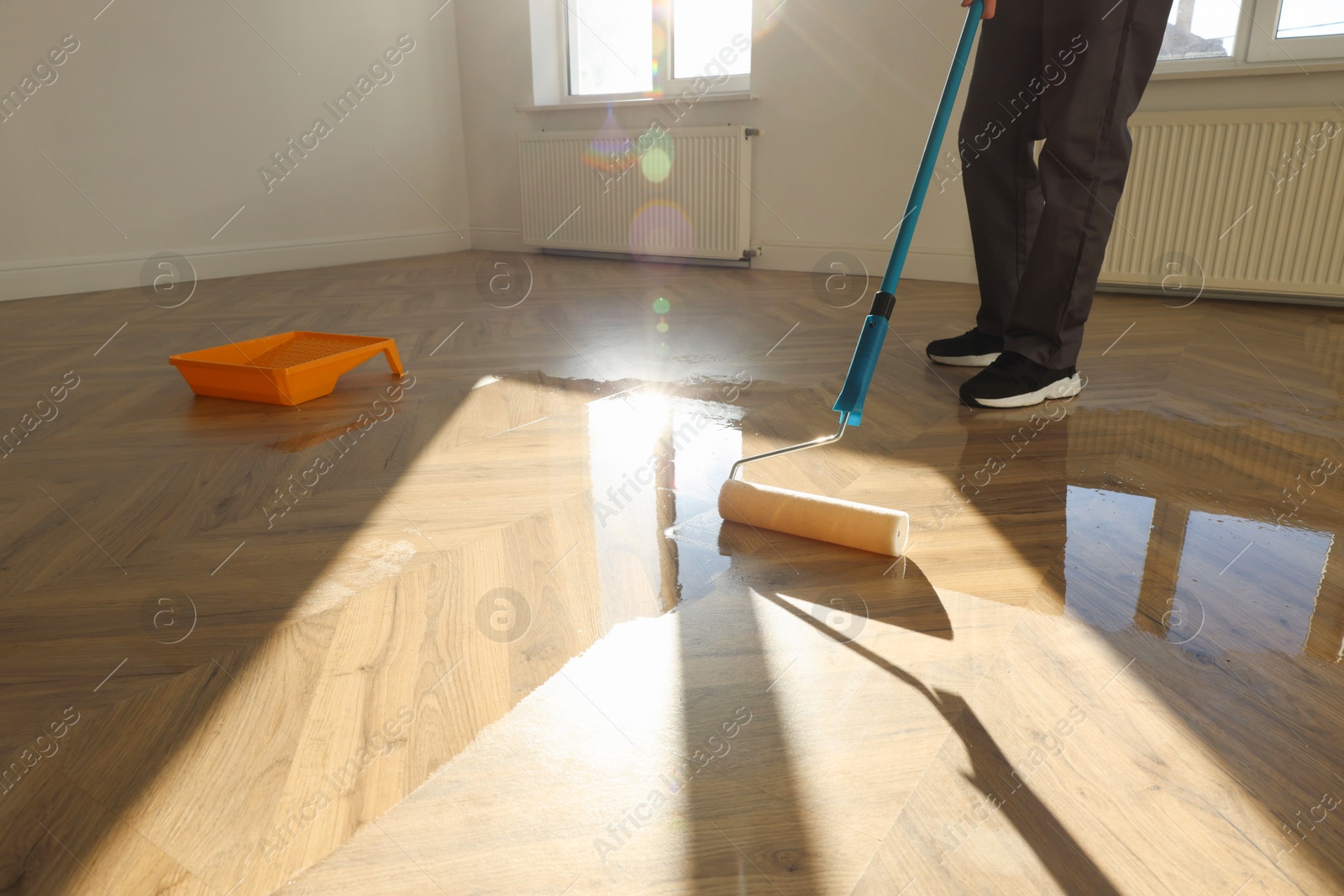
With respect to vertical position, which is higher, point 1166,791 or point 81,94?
point 81,94

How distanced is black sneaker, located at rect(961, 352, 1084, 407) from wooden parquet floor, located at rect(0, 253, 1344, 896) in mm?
50

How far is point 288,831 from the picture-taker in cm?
69

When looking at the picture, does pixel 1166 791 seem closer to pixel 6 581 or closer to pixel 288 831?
pixel 288 831

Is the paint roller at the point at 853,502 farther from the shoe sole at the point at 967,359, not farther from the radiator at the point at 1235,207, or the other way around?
the radiator at the point at 1235,207

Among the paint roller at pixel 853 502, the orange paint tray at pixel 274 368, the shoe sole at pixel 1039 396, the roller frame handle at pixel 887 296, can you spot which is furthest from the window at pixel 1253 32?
the orange paint tray at pixel 274 368

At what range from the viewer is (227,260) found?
3.93 m

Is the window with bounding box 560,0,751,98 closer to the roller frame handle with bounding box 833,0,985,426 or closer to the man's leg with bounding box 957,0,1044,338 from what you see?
the man's leg with bounding box 957,0,1044,338

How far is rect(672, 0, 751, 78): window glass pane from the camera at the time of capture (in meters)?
3.88

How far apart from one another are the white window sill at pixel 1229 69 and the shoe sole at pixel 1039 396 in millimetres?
1785

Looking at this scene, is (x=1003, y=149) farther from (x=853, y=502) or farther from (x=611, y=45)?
(x=611, y=45)

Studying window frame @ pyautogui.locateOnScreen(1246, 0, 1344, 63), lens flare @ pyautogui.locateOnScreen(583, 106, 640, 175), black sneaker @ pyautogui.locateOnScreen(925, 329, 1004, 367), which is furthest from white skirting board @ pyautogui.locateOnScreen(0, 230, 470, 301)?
window frame @ pyautogui.locateOnScreen(1246, 0, 1344, 63)

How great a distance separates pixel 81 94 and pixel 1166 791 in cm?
415

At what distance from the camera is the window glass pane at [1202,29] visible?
3006 millimetres

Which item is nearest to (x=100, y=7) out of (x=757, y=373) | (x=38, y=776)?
(x=757, y=373)
